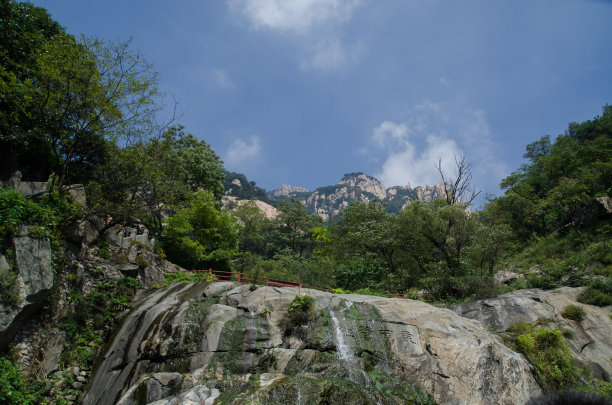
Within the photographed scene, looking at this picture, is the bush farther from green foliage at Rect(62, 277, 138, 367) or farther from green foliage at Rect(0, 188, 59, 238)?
green foliage at Rect(0, 188, 59, 238)

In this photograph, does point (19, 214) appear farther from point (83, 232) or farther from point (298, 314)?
point (298, 314)

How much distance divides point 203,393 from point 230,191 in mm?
116821

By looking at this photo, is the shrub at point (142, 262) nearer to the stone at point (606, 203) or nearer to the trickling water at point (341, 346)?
the trickling water at point (341, 346)

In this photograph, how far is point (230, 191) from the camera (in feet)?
400

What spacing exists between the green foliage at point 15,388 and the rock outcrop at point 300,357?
162 centimetres

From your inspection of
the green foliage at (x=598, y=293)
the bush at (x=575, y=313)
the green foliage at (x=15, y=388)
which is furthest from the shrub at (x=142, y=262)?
the green foliage at (x=598, y=293)

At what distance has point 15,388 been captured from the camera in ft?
35.0

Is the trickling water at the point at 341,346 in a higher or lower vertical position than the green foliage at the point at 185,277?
lower

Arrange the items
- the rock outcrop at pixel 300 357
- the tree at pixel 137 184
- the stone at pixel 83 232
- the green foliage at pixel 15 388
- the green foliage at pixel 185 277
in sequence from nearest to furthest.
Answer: the rock outcrop at pixel 300 357 < the green foliage at pixel 15 388 < the stone at pixel 83 232 < the tree at pixel 137 184 < the green foliage at pixel 185 277

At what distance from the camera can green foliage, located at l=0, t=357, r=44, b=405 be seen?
33.8 ft

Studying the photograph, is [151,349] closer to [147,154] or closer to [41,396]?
[41,396]

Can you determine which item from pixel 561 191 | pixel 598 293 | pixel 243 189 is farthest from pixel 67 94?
pixel 243 189

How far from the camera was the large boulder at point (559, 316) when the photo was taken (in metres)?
12.9

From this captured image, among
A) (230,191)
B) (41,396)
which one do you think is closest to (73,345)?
(41,396)
